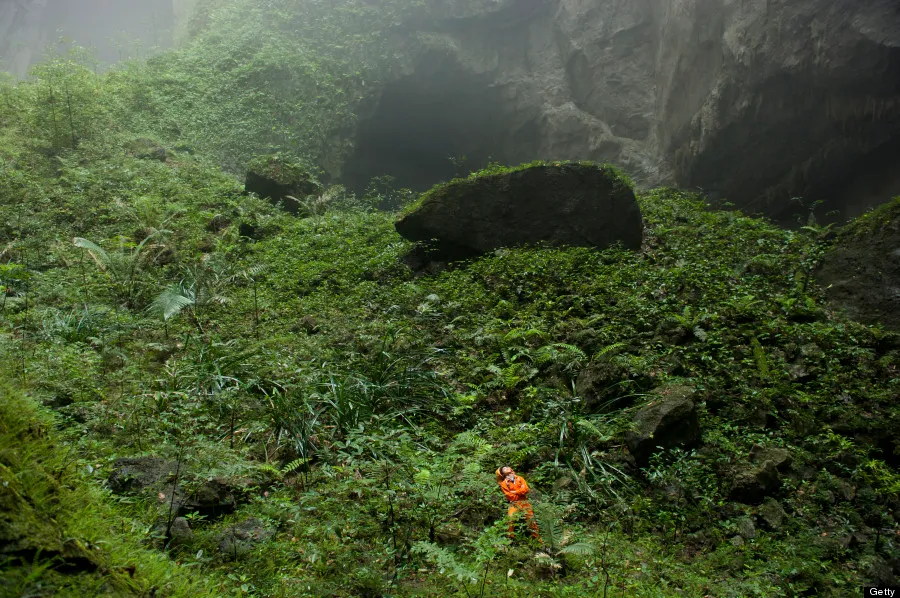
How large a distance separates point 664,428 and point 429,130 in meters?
19.1

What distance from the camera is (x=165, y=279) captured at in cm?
905

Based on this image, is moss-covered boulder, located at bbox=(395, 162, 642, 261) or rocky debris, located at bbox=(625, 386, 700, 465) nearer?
rocky debris, located at bbox=(625, 386, 700, 465)

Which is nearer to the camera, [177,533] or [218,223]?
[177,533]

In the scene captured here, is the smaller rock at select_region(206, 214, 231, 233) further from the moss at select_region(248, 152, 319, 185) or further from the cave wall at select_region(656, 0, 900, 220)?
the cave wall at select_region(656, 0, 900, 220)

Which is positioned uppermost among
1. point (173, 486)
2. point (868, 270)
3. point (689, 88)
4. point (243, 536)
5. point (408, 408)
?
point (689, 88)

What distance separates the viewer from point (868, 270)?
798cm

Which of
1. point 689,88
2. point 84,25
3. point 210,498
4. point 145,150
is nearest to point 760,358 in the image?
point 210,498

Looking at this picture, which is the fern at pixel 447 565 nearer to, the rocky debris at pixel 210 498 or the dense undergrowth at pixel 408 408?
the dense undergrowth at pixel 408 408

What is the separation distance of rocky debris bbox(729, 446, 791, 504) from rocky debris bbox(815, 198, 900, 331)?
3.68 metres

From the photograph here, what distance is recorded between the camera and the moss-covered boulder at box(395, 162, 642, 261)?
429 inches

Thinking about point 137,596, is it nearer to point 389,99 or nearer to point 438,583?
point 438,583

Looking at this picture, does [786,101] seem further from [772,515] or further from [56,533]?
[56,533]

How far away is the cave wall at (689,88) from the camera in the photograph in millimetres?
11633

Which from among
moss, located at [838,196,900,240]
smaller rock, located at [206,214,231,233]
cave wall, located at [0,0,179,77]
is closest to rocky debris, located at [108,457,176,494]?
smaller rock, located at [206,214,231,233]
